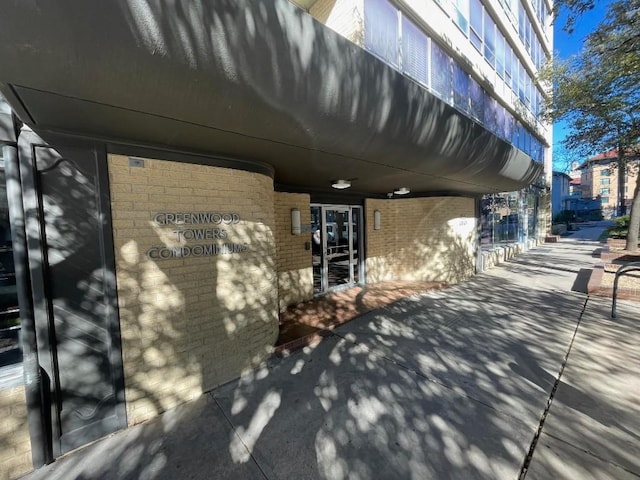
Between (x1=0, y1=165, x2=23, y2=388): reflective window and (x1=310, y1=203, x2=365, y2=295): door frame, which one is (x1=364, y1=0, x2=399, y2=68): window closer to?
A: (x1=310, y1=203, x2=365, y2=295): door frame

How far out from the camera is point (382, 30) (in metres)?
5.05

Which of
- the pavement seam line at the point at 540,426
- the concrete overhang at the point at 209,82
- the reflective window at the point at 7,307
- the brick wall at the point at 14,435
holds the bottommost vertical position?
the pavement seam line at the point at 540,426

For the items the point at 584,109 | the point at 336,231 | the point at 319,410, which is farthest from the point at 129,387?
the point at 584,109

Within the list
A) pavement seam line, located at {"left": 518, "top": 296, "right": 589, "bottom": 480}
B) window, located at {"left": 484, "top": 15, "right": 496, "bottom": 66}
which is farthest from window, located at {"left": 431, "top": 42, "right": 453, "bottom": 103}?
pavement seam line, located at {"left": 518, "top": 296, "right": 589, "bottom": 480}

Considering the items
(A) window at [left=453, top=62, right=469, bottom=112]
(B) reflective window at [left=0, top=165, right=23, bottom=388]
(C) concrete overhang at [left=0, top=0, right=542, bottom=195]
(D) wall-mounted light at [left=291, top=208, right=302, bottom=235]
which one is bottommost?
(B) reflective window at [left=0, top=165, right=23, bottom=388]

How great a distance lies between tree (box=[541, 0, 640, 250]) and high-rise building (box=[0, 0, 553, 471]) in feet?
22.8

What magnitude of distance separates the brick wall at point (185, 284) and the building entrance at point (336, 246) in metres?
2.96

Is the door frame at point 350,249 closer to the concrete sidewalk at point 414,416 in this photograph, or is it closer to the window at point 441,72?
the concrete sidewalk at point 414,416

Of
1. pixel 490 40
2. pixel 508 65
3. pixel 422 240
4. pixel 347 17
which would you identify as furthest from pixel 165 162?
pixel 508 65

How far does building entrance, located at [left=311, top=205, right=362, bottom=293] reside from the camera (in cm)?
677

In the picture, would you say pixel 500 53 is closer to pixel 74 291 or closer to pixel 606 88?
pixel 606 88

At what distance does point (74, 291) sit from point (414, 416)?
3.44m

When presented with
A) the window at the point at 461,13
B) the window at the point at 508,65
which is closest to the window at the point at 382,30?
the window at the point at 461,13

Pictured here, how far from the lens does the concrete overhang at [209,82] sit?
4.99ft
